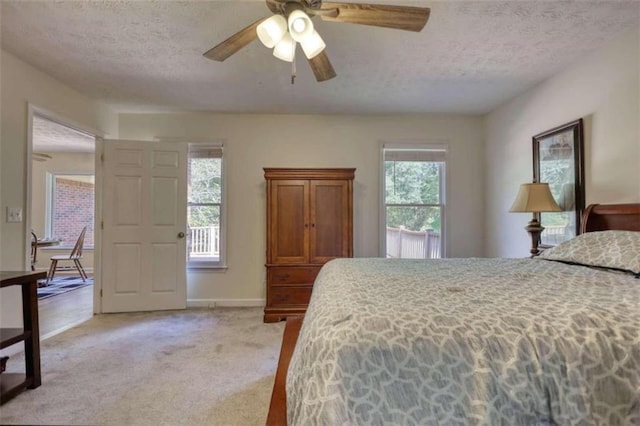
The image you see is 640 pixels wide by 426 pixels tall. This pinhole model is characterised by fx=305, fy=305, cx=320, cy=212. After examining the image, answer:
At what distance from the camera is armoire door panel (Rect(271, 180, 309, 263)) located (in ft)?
11.2

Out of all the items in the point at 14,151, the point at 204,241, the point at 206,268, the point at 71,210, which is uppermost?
the point at 14,151

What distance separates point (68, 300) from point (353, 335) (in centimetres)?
486

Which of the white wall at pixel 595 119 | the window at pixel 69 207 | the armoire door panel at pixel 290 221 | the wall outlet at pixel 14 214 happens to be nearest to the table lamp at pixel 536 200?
the white wall at pixel 595 119

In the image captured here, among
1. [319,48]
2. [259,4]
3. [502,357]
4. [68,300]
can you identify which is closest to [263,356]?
[502,357]

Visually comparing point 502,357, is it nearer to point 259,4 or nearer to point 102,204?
point 259,4

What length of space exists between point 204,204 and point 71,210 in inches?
176

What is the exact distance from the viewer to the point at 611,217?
A: 7.11ft

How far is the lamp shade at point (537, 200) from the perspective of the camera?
2.48 metres

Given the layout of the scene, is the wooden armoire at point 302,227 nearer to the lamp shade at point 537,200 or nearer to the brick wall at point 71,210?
the lamp shade at point 537,200

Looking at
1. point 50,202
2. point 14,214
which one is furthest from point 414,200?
point 50,202

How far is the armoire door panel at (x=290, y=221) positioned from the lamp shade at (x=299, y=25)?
1.95 meters

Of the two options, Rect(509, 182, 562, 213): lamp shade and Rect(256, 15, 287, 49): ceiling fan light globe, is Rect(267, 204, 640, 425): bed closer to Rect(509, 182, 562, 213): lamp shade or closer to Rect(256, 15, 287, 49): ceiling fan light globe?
Rect(256, 15, 287, 49): ceiling fan light globe

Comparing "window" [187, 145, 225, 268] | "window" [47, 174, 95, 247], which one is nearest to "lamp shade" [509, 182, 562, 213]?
"window" [187, 145, 225, 268]

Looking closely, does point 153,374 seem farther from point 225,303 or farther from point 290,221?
point 290,221
